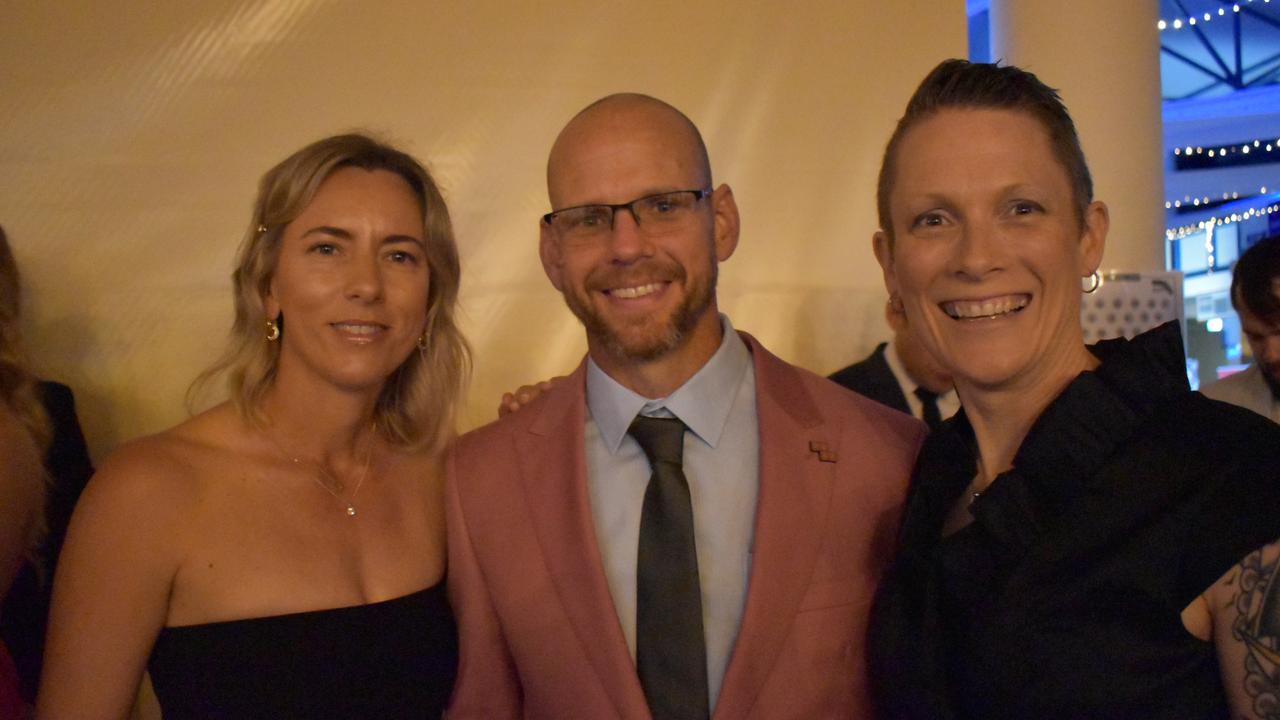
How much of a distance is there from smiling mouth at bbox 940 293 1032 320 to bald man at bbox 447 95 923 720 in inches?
18.7

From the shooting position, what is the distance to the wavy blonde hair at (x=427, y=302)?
2.02 metres

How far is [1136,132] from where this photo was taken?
136 inches

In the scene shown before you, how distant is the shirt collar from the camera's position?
1838 mm

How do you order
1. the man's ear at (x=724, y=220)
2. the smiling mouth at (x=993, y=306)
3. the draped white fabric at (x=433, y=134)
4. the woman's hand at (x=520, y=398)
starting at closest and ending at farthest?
the smiling mouth at (x=993, y=306) → the man's ear at (x=724, y=220) → the woman's hand at (x=520, y=398) → the draped white fabric at (x=433, y=134)

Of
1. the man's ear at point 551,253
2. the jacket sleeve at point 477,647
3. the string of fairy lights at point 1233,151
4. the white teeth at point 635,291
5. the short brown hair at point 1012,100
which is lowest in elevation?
the jacket sleeve at point 477,647

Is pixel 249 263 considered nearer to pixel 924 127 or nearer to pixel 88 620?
pixel 88 620

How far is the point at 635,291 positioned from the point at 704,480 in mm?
389

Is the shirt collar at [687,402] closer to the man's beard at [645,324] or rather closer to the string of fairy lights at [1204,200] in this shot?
the man's beard at [645,324]

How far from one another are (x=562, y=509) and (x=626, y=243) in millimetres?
524

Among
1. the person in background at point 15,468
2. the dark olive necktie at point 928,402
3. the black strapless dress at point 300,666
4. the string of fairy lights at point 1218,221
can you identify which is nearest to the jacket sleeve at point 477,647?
the black strapless dress at point 300,666

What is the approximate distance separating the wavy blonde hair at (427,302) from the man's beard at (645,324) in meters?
0.47

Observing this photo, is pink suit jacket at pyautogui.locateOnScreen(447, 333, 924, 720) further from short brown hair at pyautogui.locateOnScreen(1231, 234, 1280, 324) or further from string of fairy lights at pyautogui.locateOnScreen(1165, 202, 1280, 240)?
string of fairy lights at pyautogui.locateOnScreen(1165, 202, 1280, 240)

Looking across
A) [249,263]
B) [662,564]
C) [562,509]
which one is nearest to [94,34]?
[249,263]

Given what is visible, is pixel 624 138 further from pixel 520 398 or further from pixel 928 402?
pixel 928 402
